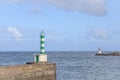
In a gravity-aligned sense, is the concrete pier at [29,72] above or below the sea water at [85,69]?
above

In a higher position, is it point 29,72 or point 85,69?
Result: point 29,72

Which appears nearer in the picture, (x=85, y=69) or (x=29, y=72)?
(x=29, y=72)

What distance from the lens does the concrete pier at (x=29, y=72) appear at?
45.2 ft

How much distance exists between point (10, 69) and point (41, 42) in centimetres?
231

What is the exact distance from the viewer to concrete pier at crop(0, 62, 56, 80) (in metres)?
13.8

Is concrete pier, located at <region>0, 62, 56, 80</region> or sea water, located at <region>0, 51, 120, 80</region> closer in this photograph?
concrete pier, located at <region>0, 62, 56, 80</region>

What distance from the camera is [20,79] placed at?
1434 cm

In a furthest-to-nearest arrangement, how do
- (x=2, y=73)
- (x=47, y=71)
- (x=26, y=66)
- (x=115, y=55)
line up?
(x=115, y=55) < (x=47, y=71) < (x=26, y=66) < (x=2, y=73)

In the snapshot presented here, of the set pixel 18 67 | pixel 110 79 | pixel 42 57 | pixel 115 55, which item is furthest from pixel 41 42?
pixel 115 55

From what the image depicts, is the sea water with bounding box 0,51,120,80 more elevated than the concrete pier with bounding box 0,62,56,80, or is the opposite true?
the concrete pier with bounding box 0,62,56,80

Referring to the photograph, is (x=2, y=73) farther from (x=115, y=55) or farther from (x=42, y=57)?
(x=115, y=55)

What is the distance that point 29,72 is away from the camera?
48.6ft

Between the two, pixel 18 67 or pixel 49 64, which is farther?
pixel 49 64

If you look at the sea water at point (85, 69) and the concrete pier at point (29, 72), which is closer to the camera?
the concrete pier at point (29, 72)
